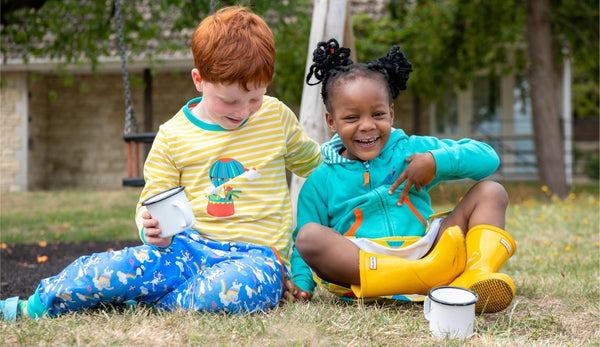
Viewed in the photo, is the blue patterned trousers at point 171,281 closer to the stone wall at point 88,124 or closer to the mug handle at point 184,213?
the mug handle at point 184,213

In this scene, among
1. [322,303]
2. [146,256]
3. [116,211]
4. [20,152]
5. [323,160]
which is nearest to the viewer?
[146,256]

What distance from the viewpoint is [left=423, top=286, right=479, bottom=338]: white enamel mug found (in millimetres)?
1827

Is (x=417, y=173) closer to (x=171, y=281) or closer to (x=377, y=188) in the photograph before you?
(x=377, y=188)

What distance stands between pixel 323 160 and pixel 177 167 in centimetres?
62

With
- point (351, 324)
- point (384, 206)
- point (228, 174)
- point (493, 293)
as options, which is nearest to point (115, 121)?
point (228, 174)

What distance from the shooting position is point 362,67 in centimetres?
242

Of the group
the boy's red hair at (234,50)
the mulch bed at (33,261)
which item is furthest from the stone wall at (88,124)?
the boy's red hair at (234,50)

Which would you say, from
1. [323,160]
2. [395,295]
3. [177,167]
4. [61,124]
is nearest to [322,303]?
[395,295]

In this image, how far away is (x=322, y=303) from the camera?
7.65 feet

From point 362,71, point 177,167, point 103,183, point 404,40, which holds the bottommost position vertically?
point 103,183

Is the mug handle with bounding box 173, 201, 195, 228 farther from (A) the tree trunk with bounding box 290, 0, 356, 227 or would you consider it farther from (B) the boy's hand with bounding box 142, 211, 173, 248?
(A) the tree trunk with bounding box 290, 0, 356, 227

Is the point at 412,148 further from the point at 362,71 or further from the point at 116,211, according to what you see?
the point at 116,211

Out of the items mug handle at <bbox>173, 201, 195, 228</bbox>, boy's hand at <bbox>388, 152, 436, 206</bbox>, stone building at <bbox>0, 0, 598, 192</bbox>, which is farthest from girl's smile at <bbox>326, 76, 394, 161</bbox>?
stone building at <bbox>0, 0, 598, 192</bbox>

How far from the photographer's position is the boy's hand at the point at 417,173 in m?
2.29
